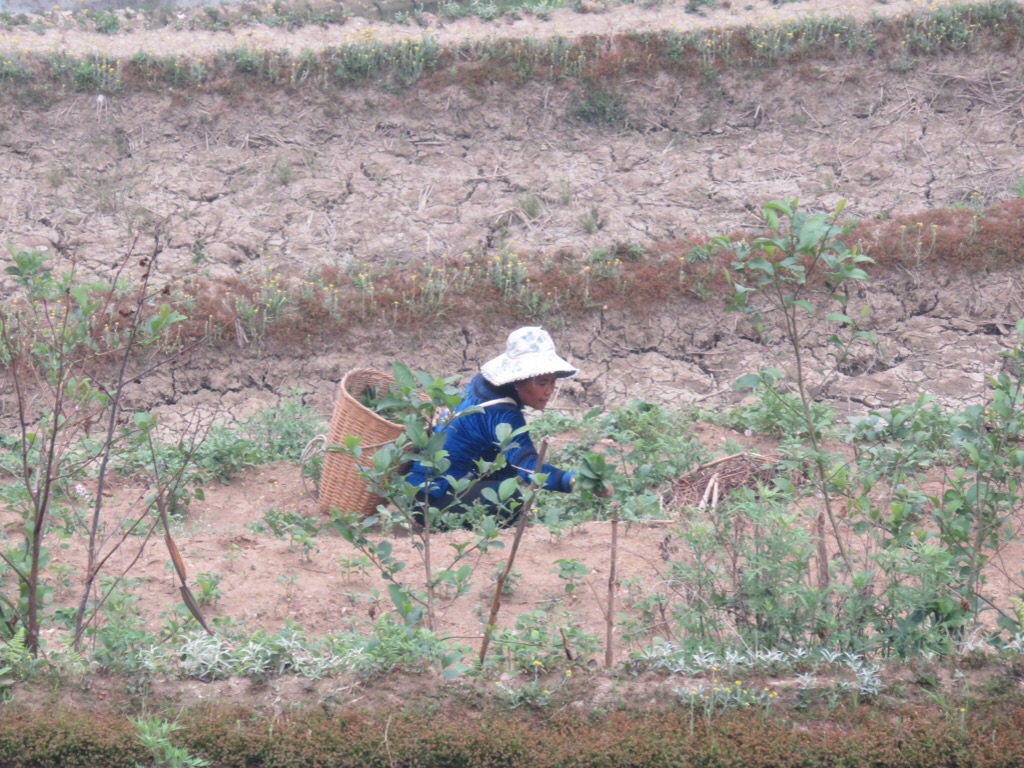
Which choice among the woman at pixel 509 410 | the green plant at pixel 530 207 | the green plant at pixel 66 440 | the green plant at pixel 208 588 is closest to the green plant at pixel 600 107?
the green plant at pixel 530 207

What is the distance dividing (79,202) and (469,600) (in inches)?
288

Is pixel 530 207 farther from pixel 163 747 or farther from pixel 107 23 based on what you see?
pixel 163 747

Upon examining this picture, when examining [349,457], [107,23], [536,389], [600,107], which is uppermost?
[107,23]

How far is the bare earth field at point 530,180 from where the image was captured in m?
8.91

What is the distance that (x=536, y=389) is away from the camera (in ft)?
17.6

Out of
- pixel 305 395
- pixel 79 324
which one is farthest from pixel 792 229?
pixel 305 395

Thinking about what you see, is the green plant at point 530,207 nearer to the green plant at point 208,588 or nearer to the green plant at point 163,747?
the green plant at point 208,588

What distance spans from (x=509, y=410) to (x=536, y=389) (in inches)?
6.7

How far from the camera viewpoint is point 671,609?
13.4 feet

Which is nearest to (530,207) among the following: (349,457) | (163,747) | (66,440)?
(349,457)

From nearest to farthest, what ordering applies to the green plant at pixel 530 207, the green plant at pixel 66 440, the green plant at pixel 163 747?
the green plant at pixel 163 747 → the green plant at pixel 66 440 → the green plant at pixel 530 207

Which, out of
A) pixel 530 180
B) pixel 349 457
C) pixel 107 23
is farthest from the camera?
pixel 107 23

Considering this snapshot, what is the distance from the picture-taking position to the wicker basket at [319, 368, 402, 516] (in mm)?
5660

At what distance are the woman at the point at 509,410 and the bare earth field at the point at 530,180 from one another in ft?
8.78
